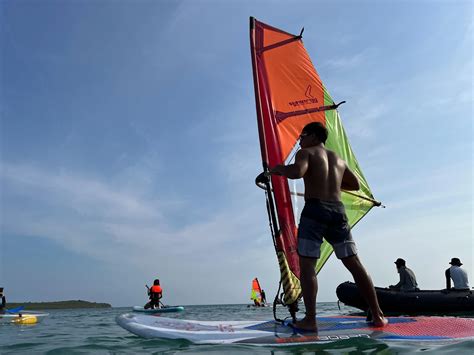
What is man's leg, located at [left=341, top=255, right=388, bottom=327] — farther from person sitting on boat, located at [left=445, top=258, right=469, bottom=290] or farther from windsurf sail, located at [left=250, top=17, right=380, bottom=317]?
person sitting on boat, located at [left=445, top=258, right=469, bottom=290]

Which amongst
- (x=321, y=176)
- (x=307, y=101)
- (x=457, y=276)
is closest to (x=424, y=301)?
(x=457, y=276)

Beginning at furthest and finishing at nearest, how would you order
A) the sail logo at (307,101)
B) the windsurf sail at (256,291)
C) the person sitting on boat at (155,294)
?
the windsurf sail at (256,291) < the person sitting on boat at (155,294) < the sail logo at (307,101)

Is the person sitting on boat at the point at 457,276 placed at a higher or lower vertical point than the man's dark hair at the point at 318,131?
lower

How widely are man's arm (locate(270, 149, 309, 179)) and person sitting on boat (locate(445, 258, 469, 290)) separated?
8609mm

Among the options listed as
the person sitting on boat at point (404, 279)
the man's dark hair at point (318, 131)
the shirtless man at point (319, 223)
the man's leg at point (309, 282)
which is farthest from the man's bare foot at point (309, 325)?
the person sitting on boat at point (404, 279)

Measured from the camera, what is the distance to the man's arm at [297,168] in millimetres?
3755

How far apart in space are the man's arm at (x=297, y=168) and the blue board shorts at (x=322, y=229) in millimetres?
Result: 368

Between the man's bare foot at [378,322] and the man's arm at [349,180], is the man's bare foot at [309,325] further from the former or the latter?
the man's arm at [349,180]

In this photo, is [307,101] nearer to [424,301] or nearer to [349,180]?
[349,180]

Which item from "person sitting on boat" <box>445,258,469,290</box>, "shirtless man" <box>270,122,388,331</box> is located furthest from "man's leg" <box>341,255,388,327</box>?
"person sitting on boat" <box>445,258,469,290</box>

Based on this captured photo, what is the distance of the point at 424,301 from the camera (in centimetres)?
974

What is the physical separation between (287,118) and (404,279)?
677cm

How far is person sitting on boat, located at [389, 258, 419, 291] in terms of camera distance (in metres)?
10.2

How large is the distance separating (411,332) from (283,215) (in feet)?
6.72
